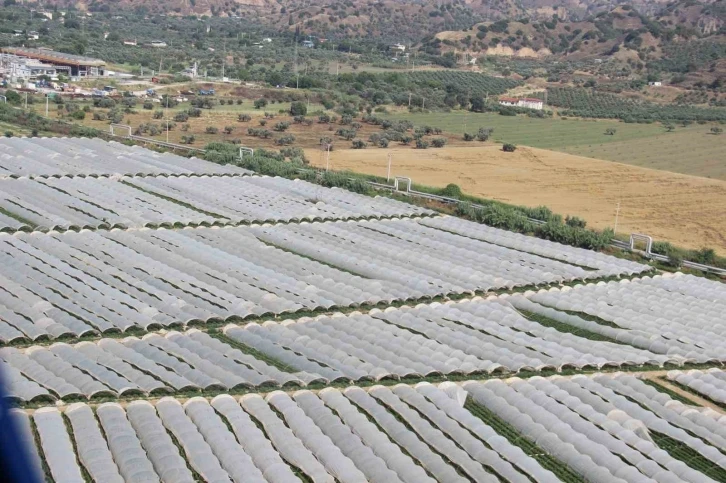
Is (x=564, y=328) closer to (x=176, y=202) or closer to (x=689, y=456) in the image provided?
(x=689, y=456)

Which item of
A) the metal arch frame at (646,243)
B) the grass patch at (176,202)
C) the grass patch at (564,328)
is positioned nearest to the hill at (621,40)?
the metal arch frame at (646,243)

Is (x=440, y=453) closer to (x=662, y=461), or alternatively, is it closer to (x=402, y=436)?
(x=402, y=436)

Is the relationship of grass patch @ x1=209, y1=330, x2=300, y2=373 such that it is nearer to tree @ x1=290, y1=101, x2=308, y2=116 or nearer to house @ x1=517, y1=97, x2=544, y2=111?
tree @ x1=290, y1=101, x2=308, y2=116

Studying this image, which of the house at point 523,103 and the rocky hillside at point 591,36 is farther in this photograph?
the rocky hillside at point 591,36

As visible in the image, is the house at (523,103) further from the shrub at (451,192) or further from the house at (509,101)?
the shrub at (451,192)

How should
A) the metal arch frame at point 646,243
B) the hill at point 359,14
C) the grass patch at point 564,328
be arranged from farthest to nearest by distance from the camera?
the hill at point 359,14 → the metal arch frame at point 646,243 → the grass patch at point 564,328
